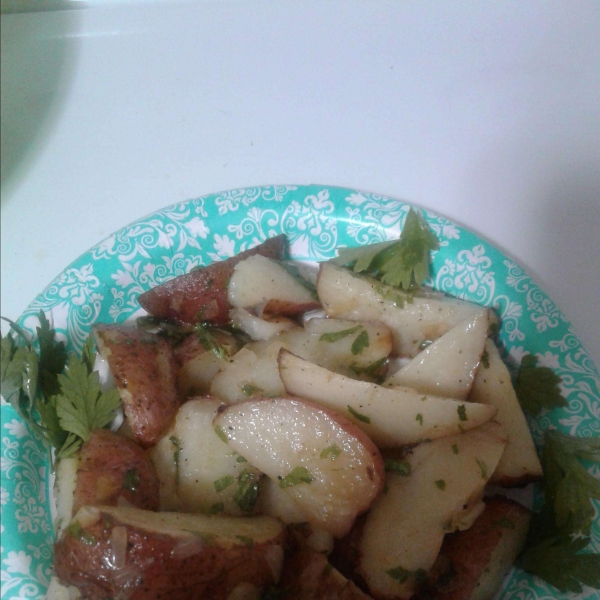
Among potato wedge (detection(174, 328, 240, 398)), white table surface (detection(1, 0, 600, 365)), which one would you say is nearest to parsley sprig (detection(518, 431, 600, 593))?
white table surface (detection(1, 0, 600, 365))

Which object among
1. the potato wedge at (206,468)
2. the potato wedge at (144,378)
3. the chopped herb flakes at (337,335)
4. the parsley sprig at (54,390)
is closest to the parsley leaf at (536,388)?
the chopped herb flakes at (337,335)

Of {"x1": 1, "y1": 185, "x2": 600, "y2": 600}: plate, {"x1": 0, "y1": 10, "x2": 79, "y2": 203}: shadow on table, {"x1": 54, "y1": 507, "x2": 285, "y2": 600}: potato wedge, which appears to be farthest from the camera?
{"x1": 0, "y1": 10, "x2": 79, "y2": 203}: shadow on table

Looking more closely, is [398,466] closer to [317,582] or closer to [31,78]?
[317,582]

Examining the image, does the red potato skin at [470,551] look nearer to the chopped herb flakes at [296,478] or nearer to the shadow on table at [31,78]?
the chopped herb flakes at [296,478]

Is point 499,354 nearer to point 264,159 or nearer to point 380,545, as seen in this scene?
point 380,545

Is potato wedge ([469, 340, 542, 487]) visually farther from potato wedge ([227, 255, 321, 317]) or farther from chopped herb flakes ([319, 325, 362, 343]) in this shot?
potato wedge ([227, 255, 321, 317])

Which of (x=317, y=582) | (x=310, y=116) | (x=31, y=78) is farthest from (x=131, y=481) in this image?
(x=31, y=78)

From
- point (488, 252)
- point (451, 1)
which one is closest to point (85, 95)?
point (451, 1)
